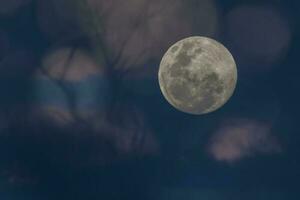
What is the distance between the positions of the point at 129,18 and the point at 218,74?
2.08 metres

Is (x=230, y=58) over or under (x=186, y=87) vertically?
over

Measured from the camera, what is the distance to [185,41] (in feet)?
23.9

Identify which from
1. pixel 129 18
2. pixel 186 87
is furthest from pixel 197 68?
pixel 129 18

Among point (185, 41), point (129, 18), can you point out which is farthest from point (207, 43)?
point (129, 18)

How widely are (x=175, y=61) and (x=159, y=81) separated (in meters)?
0.49

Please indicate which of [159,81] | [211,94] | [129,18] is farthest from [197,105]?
[129,18]

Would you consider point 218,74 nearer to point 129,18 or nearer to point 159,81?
point 159,81

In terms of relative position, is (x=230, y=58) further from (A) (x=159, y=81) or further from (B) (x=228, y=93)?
(A) (x=159, y=81)

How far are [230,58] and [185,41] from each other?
931mm

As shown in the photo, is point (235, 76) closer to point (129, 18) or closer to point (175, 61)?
point (175, 61)

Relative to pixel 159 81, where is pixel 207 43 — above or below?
above

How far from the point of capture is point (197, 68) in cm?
711

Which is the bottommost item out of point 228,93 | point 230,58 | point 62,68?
point 62,68

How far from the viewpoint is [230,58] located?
7285 millimetres
